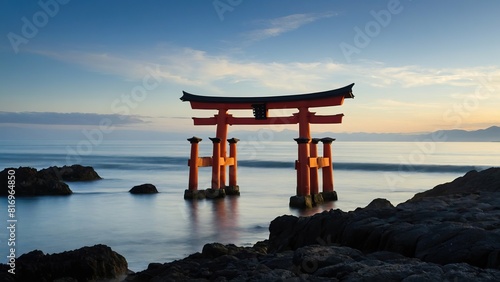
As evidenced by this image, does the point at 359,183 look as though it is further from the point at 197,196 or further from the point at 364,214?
the point at 364,214

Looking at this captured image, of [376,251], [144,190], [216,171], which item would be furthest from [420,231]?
[144,190]

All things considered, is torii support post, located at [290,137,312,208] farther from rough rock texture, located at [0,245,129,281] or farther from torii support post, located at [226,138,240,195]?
rough rock texture, located at [0,245,129,281]

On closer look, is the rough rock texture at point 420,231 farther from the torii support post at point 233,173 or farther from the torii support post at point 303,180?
the torii support post at point 233,173

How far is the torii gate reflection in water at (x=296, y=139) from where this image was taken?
53.6ft

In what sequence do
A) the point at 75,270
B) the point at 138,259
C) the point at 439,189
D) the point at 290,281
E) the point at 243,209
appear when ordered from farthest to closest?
1. the point at 243,209
2. the point at 439,189
3. the point at 138,259
4. the point at 75,270
5. the point at 290,281

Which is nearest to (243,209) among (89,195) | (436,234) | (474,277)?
(89,195)

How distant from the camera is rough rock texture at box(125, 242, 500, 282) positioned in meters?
4.31

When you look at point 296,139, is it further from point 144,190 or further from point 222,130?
point 144,190

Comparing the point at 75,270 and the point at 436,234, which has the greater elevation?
the point at 436,234

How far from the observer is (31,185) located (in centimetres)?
2092

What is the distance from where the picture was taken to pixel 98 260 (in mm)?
7516

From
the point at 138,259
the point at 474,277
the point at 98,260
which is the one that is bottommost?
the point at 138,259

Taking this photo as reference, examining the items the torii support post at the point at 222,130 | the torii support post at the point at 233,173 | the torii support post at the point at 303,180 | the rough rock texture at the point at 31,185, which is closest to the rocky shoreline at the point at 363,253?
the torii support post at the point at 303,180

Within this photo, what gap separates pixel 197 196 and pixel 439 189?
964cm
